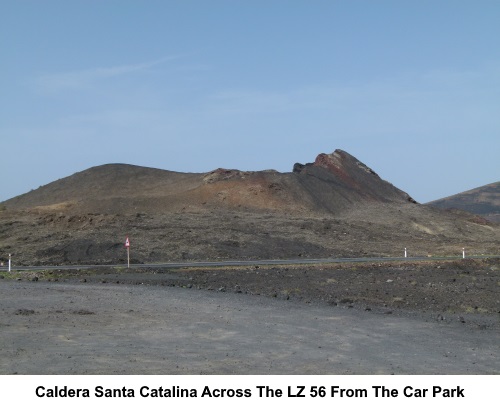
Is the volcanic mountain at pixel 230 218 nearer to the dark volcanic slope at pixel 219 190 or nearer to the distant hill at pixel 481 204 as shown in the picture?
the dark volcanic slope at pixel 219 190

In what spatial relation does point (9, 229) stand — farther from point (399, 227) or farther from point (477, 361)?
point (477, 361)

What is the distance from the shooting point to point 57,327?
1719cm

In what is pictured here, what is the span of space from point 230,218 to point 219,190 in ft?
49.6

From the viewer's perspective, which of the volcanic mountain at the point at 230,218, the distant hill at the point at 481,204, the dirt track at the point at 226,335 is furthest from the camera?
the distant hill at the point at 481,204

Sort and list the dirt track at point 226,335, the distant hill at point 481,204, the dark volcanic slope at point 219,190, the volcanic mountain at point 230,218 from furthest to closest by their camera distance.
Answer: the distant hill at point 481,204 → the dark volcanic slope at point 219,190 → the volcanic mountain at point 230,218 → the dirt track at point 226,335

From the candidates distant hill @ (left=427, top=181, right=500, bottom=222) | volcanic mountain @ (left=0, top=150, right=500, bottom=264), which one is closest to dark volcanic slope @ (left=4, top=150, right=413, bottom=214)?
volcanic mountain @ (left=0, top=150, right=500, bottom=264)

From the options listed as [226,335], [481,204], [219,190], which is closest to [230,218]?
[219,190]

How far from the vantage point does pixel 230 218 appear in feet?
226

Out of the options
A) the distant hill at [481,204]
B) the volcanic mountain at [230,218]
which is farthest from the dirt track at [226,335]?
the distant hill at [481,204]

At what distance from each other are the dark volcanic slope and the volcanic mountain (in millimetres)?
140

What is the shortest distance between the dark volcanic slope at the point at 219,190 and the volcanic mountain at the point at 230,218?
140mm

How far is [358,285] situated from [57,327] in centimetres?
1670

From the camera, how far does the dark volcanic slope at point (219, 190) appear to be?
78.6 meters

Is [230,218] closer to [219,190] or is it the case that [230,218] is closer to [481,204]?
[219,190]
